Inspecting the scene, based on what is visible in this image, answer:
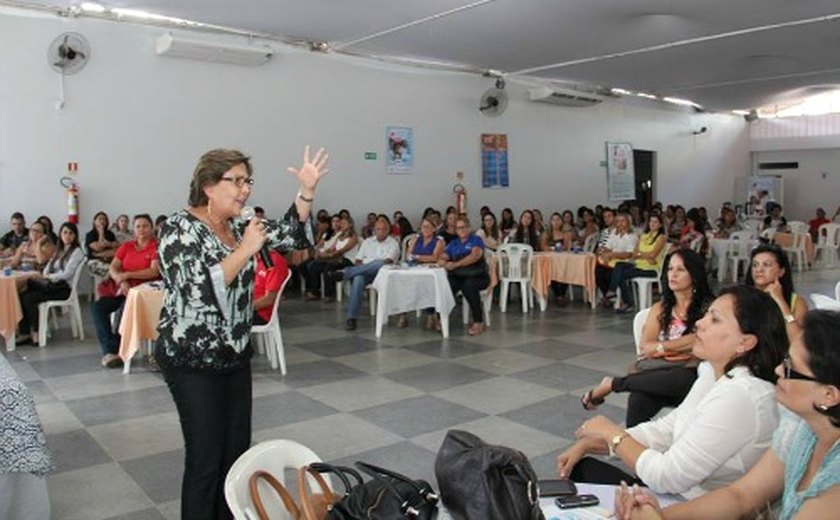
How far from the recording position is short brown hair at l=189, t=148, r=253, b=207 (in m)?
2.20

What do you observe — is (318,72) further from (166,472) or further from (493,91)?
(166,472)

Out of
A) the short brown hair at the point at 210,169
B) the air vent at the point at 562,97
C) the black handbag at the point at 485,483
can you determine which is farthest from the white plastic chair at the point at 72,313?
the air vent at the point at 562,97

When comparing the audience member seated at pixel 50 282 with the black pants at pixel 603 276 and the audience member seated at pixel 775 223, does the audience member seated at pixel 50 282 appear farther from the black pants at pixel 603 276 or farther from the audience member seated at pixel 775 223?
the audience member seated at pixel 775 223

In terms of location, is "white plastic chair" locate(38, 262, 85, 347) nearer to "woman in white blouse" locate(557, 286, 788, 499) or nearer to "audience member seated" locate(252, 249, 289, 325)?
"audience member seated" locate(252, 249, 289, 325)

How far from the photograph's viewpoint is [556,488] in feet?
5.64

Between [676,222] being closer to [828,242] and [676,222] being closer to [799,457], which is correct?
[828,242]

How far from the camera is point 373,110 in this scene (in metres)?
10.9

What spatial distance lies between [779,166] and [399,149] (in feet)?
40.2

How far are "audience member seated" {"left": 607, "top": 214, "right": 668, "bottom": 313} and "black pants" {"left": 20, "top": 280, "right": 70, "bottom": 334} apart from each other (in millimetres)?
5833

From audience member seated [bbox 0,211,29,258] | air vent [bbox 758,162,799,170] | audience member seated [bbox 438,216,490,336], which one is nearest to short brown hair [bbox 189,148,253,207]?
audience member seated [bbox 438,216,490,336]

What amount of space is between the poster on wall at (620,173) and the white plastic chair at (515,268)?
23.0ft

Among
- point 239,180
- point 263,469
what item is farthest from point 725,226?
point 263,469

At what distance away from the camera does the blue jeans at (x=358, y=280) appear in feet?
23.8

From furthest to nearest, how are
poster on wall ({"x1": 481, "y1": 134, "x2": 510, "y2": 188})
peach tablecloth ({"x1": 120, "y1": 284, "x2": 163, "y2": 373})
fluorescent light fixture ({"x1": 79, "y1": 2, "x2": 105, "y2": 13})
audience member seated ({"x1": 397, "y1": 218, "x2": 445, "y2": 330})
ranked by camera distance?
poster on wall ({"x1": 481, "y1": 134, "x2": 510, "y2": 188}) → fluorescent light fixture ({"x1": 79, "y1": 2, "x2": 105, "y2": 13}) → audience member seated ({"x1": 397, "y1": 218, "x2": 445, "y2": 330}) → peach tablecloth ({"x1": 120, "y1": 284, "x2": 163, "y2": 373})
